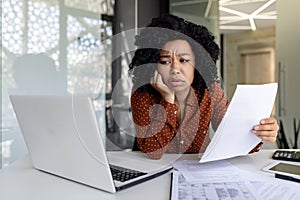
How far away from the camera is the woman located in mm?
1056

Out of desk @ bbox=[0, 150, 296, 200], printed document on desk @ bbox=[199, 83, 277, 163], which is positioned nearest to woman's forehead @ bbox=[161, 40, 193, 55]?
printed document on desk @ bbox=[199, 83, 277, 163]

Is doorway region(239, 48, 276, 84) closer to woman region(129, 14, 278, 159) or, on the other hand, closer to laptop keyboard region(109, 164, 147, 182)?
woman region(129, 14, 278, 159)

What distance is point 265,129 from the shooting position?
2.82 ft

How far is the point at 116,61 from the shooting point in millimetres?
2859

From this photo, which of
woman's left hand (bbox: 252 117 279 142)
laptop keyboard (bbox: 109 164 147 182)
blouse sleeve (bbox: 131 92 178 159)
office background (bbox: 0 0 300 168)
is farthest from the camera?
office background (bbox: 0 0 300 168)

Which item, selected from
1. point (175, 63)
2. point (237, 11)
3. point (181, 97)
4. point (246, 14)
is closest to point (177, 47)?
point (175, 63)

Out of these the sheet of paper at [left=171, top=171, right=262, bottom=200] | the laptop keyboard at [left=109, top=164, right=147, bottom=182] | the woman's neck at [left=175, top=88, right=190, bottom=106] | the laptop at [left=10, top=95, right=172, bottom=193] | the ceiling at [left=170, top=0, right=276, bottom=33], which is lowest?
the sheet of paper at [left=171, top=171, right=262, bottom=200]

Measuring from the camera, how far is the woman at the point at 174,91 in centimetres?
106

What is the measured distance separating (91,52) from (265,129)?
1.95 m

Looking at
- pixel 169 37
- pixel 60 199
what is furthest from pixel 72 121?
pixel 169 37

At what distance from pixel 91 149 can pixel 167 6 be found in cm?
306

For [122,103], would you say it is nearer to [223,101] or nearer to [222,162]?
[223,101]

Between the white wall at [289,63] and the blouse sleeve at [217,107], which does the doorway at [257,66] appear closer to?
the white wall at [289,63]

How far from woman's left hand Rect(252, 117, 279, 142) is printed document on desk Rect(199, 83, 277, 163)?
0.5 inches
